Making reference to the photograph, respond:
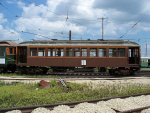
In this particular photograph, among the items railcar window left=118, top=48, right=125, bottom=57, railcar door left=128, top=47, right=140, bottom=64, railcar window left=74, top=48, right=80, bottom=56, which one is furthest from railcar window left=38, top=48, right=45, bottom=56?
railcar door left=128, top=47, right=140, bottom=64

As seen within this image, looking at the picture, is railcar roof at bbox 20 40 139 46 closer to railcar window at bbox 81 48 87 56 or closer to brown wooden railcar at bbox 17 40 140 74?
brown wooden railcar at bbox 17 40 140 74

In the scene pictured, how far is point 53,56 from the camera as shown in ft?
111

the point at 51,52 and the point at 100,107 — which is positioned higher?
the point at 51,52

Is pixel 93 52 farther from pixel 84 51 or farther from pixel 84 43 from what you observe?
pixel 84 43

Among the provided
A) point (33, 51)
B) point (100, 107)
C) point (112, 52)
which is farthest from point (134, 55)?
point (100, 107)

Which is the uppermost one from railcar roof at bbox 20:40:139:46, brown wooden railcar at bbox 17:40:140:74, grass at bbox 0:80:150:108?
railcar roof at bbox 20:40:139:46

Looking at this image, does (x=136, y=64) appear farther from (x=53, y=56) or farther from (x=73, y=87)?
(x=73, y=87)

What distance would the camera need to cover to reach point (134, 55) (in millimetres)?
34594

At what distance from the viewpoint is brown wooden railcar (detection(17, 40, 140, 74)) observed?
110 feet

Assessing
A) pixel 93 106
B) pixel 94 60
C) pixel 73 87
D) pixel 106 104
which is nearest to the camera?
pixel 93 106

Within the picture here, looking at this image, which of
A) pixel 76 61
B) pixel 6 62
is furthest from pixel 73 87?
pixel 6 62

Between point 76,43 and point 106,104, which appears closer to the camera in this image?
point 106,104

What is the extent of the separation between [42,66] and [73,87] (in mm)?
14220

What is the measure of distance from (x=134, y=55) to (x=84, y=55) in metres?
5.07
